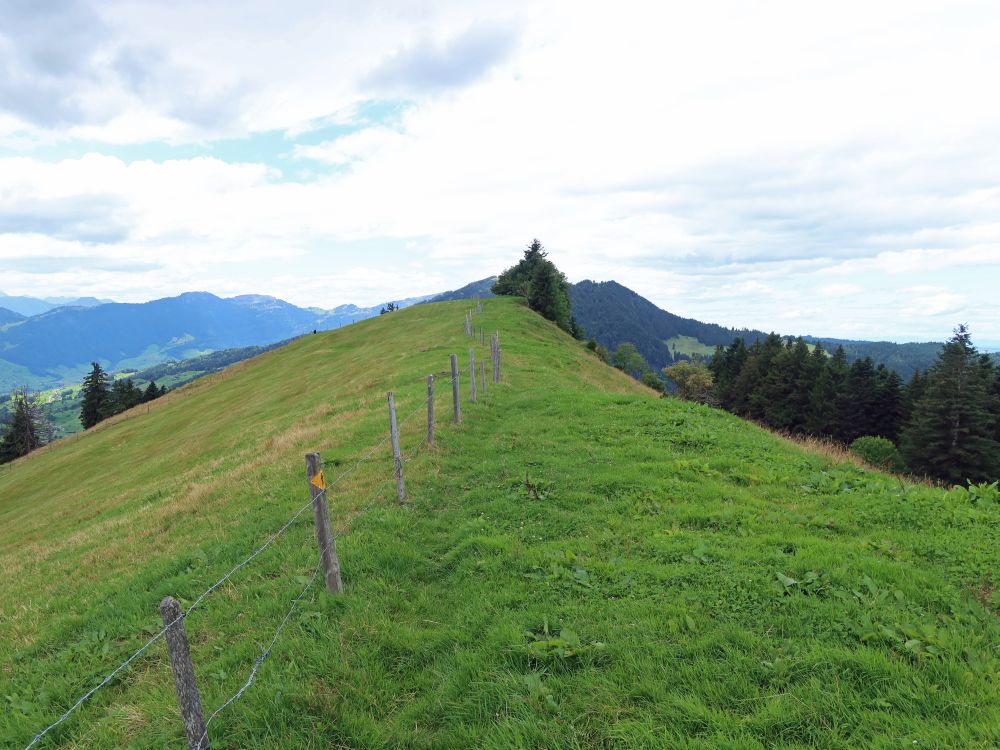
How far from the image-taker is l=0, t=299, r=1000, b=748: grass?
443 cm

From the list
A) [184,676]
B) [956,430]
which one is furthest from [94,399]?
[956,430]

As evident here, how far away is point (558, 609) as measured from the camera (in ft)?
19.8

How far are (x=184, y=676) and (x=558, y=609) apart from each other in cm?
390

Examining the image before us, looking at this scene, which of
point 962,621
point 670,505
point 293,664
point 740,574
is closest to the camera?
point 962,621

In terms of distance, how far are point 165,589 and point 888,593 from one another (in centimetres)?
1065

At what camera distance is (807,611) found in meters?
5.46

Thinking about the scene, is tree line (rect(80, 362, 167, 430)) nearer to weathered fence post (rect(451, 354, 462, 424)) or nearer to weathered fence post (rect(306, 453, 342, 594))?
weathered fence post (rect(451, 354, 462, 424))

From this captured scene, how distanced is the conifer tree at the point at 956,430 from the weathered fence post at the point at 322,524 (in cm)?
5289

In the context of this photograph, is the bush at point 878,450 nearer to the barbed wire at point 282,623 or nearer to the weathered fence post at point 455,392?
the weathered fence post at point 455,392

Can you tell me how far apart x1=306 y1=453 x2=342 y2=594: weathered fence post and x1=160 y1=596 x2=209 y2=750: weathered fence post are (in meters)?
2.41

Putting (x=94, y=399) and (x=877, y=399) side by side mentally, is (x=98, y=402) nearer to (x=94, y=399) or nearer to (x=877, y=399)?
(x=94, y=399)

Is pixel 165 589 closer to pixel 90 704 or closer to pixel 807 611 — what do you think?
pixel 90 704

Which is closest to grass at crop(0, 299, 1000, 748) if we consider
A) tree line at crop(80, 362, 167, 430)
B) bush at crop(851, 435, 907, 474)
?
bush at crop(851, 435, 907, 474)

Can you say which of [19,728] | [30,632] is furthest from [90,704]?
[30,632]
